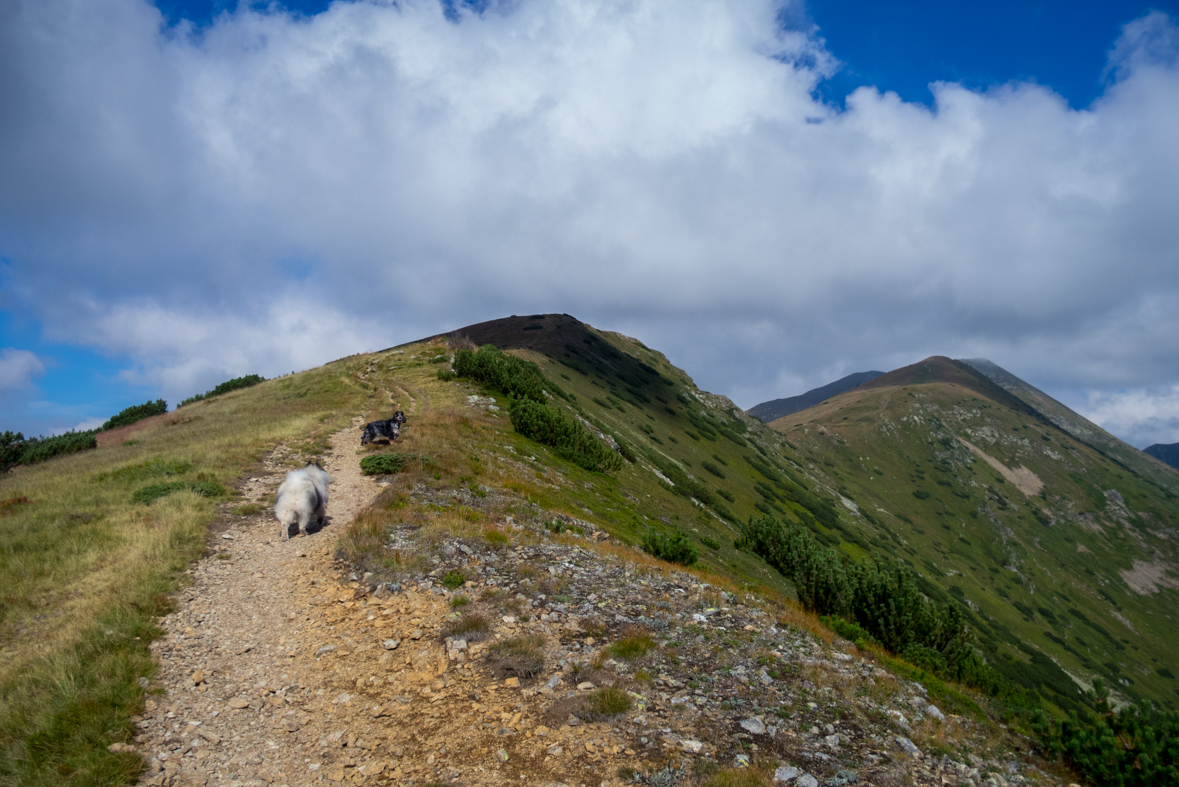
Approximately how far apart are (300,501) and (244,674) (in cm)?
655

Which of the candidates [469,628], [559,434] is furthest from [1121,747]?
[559,434]

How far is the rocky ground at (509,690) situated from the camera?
6.50 meters

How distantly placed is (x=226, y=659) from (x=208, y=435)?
21145 mm

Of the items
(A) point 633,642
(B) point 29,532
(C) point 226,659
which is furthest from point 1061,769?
(B) point 29,532

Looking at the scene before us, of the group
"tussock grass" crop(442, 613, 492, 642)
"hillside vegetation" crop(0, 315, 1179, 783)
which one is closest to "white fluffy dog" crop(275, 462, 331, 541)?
"hillside vegetation" crop(0, 315, 1179, 783)

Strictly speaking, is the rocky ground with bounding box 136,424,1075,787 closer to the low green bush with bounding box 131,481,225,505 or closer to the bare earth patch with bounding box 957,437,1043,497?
the low green bush with bounding box 131,481,225,505

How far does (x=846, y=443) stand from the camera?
162 metres

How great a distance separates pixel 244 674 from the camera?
27.1 ft

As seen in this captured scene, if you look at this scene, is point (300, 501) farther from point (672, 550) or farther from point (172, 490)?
point (672, 550)

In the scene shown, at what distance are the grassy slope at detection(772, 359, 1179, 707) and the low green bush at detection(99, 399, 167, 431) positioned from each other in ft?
302

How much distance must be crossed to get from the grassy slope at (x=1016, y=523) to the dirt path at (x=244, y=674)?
8564cm

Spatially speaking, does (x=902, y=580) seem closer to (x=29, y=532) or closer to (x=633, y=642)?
(x=633, y=642)

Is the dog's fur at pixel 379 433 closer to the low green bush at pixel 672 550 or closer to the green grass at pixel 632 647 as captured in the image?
the low green bush at pixel 672 550

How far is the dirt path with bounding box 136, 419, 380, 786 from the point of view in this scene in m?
6.48
